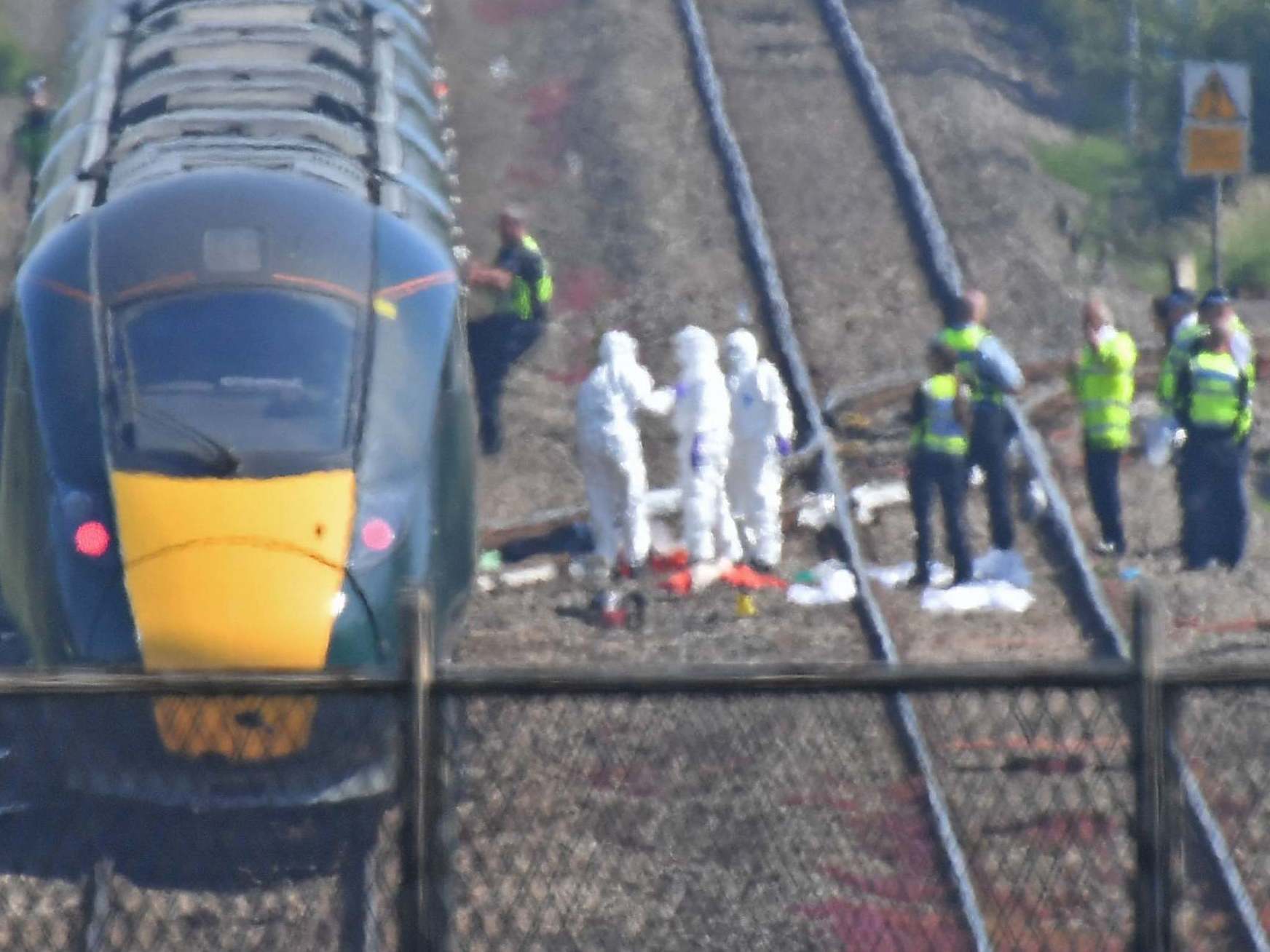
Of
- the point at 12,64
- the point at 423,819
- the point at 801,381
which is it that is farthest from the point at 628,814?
the point at 12,64

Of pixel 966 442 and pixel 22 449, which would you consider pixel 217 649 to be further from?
pixel 966 442

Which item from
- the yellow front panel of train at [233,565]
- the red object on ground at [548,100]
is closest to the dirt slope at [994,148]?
the red object on ground at [548,100]

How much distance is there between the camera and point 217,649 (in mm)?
11398

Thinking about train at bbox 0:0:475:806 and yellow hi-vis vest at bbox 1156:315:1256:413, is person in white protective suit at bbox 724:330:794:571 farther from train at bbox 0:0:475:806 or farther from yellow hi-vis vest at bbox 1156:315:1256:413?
yellow hi-vis vest at bbox 1156:315:1256:413

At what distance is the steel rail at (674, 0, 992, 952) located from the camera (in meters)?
7.36

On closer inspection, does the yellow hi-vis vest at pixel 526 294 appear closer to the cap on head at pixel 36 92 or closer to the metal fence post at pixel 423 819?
the cap on head at pixel 36 92

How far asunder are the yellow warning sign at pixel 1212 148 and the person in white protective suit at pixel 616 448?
4525 mm

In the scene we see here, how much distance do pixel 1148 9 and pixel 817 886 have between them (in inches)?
852

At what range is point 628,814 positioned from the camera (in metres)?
6.70

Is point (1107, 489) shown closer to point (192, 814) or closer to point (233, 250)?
point (233, 250)

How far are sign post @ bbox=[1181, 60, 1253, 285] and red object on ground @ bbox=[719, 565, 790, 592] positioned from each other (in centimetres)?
444

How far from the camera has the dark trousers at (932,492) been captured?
15.9 meters

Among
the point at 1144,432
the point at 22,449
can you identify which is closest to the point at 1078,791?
the point at 22,449

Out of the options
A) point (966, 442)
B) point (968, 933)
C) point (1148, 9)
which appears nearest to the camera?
point (968, 933)
